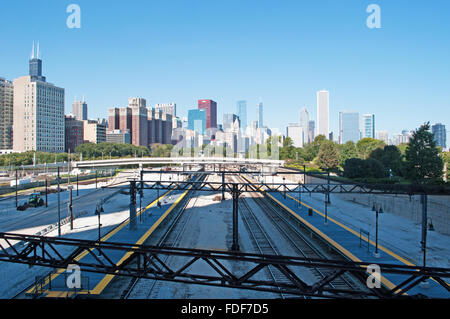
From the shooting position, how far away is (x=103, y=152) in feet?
419

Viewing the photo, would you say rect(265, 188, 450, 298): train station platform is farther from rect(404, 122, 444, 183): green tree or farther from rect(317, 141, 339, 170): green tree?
rect(317, 141, 339, 170): green tree

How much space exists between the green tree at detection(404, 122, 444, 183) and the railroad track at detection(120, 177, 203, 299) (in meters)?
32.8

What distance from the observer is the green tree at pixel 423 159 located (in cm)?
4178

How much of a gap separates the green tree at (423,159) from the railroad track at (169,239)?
108 ft

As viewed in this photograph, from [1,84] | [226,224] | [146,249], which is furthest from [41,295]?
[1,84]

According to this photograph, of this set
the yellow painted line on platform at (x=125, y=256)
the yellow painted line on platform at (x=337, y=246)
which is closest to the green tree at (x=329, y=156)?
the yellow painted line on platform at (x=337, y=246)

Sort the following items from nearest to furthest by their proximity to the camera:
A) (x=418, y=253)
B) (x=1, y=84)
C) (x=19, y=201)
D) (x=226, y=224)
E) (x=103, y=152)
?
(x=418, y=253) → (x=226, y=224) → (x=19, y=201) → (x=103, y=152) → (x=1, y=84)

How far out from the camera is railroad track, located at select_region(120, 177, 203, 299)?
611 inches

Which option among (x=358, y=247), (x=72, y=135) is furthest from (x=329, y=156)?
(x=72, y=135)

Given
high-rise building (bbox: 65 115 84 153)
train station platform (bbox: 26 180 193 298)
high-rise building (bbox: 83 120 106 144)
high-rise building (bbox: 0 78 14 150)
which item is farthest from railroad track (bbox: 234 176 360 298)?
high-rise building (bbox: 83 120 106 144)

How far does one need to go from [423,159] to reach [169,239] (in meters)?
37.6
